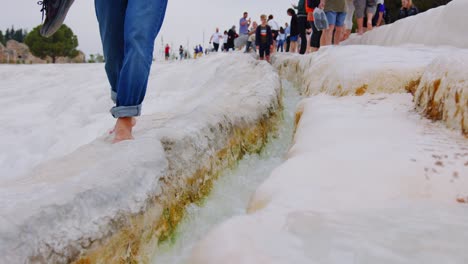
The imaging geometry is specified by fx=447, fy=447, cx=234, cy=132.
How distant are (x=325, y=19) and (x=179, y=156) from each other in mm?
4964

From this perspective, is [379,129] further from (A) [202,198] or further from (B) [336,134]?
(A) [202,198]

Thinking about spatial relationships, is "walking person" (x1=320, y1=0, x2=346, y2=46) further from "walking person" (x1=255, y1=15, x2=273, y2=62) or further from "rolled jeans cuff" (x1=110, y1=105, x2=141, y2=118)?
"rolled jeans cuff" (x1=110, y1=105, x2=141, y2=118)

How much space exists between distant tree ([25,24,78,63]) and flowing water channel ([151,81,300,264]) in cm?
4365

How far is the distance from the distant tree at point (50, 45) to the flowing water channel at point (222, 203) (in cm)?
4365

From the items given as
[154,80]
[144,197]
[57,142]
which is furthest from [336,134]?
[154,80]

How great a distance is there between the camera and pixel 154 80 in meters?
8.09

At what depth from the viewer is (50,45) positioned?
4316cm

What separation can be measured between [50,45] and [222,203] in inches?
1798

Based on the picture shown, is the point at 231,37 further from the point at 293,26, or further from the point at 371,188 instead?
the point at 371,188

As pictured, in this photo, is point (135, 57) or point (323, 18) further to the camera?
point (323, 18)

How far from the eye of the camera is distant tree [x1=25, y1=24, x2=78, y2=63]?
140 ft

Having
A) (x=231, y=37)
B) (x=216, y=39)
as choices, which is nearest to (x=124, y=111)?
(x=231, y=37)

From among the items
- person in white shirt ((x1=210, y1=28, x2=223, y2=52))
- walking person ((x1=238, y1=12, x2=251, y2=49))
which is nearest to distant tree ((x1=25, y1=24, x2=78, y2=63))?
person in white shirt ((x1=210, y1=28, x2=223, y2=52))

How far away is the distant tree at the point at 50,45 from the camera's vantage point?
140ft
